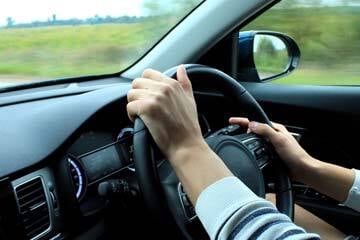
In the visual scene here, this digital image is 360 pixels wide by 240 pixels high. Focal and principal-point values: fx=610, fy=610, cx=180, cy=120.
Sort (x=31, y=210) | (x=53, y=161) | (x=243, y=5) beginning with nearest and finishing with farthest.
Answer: (x=31, y=210) → (x=53, y=161) → (x=243, y=5)

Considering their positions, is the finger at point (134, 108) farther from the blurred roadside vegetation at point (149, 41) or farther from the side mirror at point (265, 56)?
the side mirror at point (265, 56)

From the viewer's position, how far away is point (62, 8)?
2.08 metres

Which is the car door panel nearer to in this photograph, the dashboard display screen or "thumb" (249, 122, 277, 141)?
"thumb" (249, 122, 277, 141)

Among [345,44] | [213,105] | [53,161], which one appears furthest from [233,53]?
[53,161]

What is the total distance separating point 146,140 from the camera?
1426 millimetres

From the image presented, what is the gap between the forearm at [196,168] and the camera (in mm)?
1271

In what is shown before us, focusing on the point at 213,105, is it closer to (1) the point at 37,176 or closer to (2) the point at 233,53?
(2) the point at 233,53

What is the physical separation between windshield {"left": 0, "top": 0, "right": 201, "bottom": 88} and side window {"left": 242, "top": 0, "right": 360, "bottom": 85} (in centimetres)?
42

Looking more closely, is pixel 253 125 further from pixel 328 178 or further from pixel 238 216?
pixel 238 216

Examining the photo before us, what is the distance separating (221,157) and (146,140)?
28 centimetres

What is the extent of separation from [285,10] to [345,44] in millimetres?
319

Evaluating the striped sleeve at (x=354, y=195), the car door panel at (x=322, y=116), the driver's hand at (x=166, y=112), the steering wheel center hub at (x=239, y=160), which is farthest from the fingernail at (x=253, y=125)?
the car door panel at (x=322, y=116)

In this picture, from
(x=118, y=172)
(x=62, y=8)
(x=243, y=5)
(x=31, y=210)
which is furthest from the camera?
(x=243, y=5)

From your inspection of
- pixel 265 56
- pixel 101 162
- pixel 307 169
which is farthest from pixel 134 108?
pixel 265 56
